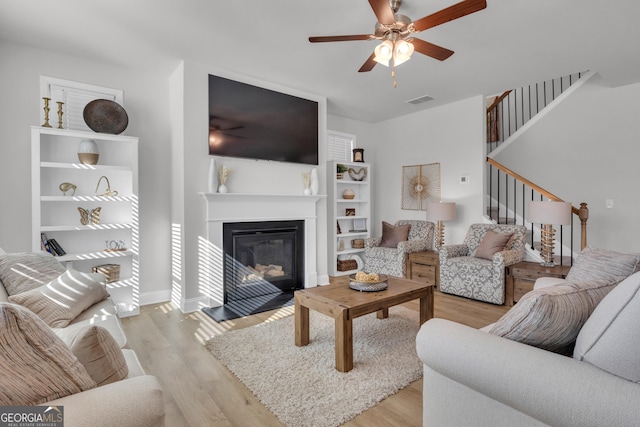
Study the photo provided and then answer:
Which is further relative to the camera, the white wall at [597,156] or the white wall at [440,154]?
the white wall at [440,154]

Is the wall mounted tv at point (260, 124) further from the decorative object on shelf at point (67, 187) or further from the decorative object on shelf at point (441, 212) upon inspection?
the decorative object on shelf at point (441, 212)

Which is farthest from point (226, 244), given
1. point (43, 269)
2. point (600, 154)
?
point (600, 154)

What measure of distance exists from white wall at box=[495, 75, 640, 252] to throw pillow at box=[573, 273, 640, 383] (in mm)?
4460

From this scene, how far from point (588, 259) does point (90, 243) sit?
178 inches

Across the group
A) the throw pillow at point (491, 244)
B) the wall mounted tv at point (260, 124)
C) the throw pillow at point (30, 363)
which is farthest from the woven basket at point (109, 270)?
the throw pillow at point (491, 244)

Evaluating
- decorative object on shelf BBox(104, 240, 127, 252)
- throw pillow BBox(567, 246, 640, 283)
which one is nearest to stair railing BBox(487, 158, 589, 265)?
throw pillow BBox(567, 246, 640, 283)

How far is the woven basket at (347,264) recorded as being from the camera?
18.1 ft

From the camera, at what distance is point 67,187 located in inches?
132

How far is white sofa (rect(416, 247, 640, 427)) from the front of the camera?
961mm

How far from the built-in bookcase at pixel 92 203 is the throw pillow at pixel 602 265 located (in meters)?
3.95

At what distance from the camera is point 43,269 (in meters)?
2.26

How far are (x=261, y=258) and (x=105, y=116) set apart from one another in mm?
2343

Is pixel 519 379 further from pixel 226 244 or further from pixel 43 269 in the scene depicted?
pixel 226 244

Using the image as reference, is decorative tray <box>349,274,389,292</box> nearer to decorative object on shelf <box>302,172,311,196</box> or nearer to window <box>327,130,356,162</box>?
decorative object on shelf <box>302,172,311,196</box>
